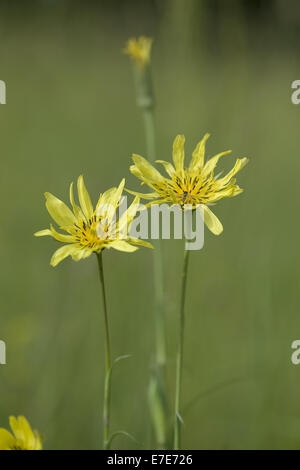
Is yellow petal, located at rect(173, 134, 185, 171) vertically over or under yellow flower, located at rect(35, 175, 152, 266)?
over

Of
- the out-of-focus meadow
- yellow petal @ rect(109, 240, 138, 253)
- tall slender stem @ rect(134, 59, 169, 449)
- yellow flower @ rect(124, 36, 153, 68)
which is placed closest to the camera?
yellow petal @ rect(109, 240, 138, 253)

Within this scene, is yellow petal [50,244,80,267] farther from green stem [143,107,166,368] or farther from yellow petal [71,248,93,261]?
green stem [143,107,166,368]

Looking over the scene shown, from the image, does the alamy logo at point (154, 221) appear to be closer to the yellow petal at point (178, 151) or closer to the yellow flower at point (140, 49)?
the yellow petal at point (178, 151)

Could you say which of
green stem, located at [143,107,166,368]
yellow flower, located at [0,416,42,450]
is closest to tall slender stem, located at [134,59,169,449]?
green stem, located at [143,107,166,368]

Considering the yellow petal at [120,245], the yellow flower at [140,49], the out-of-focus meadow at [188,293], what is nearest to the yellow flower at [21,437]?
the out-of-focus meadow at [188,293]

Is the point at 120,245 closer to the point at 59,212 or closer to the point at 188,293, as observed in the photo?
the point at 59,212

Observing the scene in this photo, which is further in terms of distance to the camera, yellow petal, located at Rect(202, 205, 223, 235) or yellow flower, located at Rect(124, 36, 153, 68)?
yellow flower, located at Rect(124, 36, 153, 68)

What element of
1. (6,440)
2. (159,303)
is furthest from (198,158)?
(6,440)
